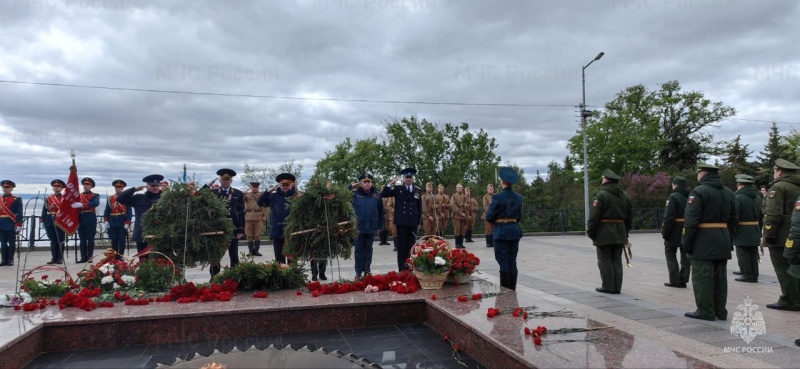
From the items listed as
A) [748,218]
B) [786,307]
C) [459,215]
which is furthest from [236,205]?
[748,218]

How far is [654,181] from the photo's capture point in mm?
24094

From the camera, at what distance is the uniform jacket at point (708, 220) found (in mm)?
A: 5504

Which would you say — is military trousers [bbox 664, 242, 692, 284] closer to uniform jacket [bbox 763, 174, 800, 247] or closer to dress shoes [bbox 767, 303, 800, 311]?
uniform jacket [bbox 763, 174, 800, 247]

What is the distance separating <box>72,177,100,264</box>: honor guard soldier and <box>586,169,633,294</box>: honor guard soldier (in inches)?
435

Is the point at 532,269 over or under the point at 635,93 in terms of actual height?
under

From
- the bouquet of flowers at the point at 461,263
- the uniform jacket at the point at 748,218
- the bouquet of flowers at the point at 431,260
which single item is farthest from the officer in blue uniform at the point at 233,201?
the uniform jacket at the point at 748,218

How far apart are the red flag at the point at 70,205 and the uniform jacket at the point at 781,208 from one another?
33.4 ft

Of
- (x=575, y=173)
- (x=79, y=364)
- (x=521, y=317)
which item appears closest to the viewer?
(x=79, y=364)

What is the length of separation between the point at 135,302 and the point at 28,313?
3.08 ft

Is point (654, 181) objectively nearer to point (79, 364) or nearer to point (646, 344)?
point (646, 344)

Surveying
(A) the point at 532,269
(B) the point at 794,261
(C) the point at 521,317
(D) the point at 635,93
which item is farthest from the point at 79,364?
(D) the point at 635,93

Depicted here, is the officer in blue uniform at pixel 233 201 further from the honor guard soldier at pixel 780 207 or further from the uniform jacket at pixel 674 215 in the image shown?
the honor guard soldier at pixel 780 207

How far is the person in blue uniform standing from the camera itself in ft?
27.0

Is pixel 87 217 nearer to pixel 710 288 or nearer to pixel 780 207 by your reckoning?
pixel 710 288
